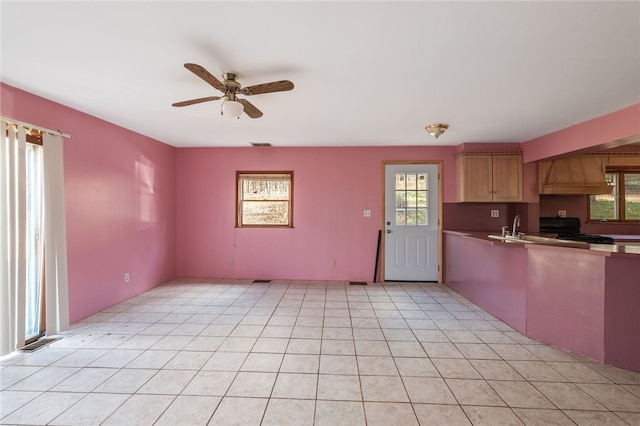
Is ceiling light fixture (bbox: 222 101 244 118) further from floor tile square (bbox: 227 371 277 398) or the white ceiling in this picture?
floor tile square (bbox: 227 371 277 398)

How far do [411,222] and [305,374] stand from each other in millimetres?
3371

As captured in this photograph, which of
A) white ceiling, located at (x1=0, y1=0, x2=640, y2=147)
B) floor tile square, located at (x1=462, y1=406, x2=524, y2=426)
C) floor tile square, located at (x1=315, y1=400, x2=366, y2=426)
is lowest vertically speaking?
floor tile square, located at (x1=462, y1=406, x2=524, y2=426)

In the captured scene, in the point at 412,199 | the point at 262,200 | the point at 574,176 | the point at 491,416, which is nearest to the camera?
the point at 491,416

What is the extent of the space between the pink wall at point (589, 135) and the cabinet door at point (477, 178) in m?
0.63

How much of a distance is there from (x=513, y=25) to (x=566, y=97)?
1574 mm

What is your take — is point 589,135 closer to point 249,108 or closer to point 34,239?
point 249,108

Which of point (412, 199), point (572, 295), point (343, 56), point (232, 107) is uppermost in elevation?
point (343, 56)

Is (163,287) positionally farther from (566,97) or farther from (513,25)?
(566,97)

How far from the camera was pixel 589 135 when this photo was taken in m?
3.32

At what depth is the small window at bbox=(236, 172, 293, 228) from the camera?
16.6 ft

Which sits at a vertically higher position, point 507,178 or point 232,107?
point 232,107

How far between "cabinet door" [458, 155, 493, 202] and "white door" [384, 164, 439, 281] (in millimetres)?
465

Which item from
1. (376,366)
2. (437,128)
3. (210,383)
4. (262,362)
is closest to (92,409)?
(210,383)

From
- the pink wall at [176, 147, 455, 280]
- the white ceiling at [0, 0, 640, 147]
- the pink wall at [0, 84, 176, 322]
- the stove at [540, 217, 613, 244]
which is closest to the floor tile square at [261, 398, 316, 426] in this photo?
the white ceiling at [0, 0, 640, 147]
